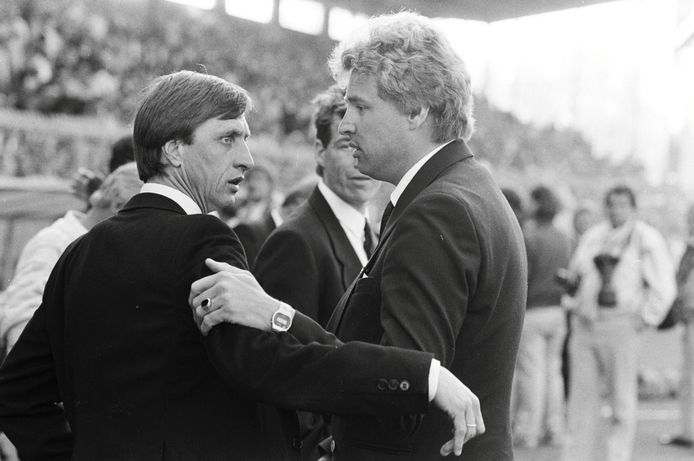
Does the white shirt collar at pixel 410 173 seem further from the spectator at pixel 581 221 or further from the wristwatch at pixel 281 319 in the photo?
the spectator at pixel 581 221

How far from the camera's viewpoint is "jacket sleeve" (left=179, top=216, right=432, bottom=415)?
1.76m

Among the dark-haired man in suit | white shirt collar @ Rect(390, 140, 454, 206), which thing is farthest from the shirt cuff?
white shirt collar @ Rect(390, 140, 454, 206)

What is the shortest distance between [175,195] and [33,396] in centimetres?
62

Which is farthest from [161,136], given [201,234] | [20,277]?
[20,277]

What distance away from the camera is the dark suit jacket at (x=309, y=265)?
9.56 feet

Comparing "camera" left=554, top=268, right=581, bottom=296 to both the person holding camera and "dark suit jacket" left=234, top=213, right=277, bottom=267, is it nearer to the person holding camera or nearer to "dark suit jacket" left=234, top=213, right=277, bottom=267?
the person holding camera

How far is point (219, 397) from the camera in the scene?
75.2 inches

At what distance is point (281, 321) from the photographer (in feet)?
6.02

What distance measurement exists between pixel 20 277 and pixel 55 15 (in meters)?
10.5

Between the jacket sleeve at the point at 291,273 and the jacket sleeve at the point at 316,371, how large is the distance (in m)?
1.07

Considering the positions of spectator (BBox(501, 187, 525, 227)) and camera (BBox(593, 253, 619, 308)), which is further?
spectator (BBox(501, 187, 525, 227))

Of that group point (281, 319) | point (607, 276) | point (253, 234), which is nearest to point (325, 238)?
point (281, 319)

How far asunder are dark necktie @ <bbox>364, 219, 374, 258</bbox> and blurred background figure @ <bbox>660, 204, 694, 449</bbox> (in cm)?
463

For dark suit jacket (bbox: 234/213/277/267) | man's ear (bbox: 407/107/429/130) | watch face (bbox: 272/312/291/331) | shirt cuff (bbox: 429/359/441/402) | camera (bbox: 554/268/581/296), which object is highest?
man's ear (bbox: 407/107/429/130)
